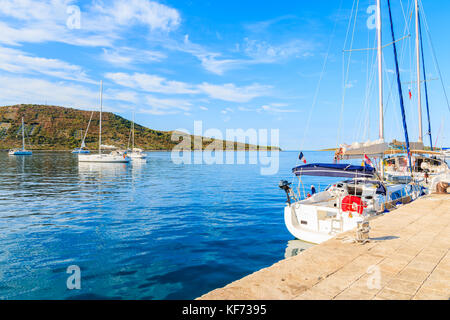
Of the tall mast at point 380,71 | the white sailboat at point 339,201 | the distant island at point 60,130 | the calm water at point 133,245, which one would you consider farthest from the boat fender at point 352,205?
the distant island at point 60,130

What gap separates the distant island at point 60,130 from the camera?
136 metres

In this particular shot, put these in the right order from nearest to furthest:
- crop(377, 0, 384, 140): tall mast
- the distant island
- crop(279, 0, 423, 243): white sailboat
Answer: crop(279, 0, 423, 243): white sailboat < crop(377, 0, 384, 140): tall mast < the distant island

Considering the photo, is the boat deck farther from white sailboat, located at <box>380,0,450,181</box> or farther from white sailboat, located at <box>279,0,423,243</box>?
white sailboat, located at <box>380,0,450,181</box>

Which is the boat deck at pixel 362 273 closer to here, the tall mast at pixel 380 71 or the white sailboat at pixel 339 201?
the white sailboat at pixel 339 201

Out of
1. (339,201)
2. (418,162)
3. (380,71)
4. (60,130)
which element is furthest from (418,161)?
(60,130)

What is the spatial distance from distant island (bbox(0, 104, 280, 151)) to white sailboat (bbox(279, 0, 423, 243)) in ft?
423

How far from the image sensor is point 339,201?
10773 mm

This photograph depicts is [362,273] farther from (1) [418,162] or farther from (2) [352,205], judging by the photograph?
(1) [418,162]

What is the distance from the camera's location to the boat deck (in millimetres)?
4547

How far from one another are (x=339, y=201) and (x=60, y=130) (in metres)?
170

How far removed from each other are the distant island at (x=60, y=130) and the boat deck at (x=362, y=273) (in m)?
134

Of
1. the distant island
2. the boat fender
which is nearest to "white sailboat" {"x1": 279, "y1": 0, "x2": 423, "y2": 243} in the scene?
the boat fender
